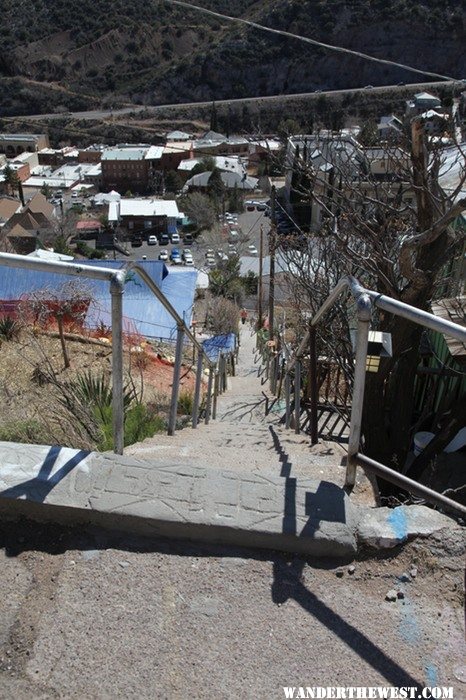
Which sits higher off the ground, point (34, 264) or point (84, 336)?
point (34, 264)

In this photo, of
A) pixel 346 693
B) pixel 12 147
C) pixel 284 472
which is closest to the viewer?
pixel 346 693

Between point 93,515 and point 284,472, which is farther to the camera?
point 284,472

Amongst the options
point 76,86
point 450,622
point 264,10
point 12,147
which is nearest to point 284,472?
point 450,622

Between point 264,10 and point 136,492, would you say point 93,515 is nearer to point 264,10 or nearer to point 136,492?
point 136,492

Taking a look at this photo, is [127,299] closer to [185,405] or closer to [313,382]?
[185,405]

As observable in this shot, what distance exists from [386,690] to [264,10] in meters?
122

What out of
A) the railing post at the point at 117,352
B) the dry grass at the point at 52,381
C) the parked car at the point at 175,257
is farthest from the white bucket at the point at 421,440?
the parked car at the point at 175,257

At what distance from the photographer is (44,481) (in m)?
2.61

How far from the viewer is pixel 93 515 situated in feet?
Result: 8.26

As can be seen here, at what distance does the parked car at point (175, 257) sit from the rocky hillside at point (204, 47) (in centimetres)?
6073

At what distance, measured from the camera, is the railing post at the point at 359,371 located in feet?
8.30

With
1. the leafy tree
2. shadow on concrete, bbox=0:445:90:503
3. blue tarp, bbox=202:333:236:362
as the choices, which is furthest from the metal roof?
shadow on concrete, bbox=0:445:90:503

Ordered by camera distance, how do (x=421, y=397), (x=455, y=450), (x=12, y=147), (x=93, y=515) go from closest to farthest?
(x=93, y=515)
(x=455, y=450)
(x=421, y=397)
(x=12, y=147)

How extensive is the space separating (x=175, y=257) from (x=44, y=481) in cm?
4557
